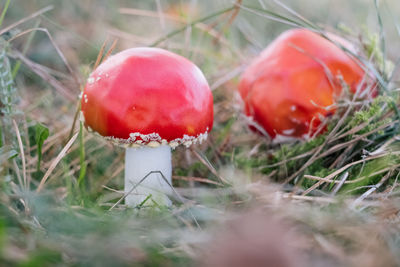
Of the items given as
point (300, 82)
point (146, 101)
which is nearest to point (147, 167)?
point (146, 101)

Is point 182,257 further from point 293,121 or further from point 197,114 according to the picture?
point 293,121

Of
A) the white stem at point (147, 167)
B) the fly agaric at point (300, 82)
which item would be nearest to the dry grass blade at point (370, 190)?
the fly agaric at point (300, 82)

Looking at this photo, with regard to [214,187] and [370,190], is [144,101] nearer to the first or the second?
[214,187]

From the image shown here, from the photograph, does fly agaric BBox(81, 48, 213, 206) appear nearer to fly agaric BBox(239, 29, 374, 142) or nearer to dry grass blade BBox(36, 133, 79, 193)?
dry grass blade BBox(36, 133, 79, 193)

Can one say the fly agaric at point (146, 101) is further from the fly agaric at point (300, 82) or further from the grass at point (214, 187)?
the fly agaric at point (300, 82)

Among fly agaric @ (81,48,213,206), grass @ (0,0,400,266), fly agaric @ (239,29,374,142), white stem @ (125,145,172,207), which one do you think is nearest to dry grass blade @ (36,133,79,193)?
grass @ (0,0,400,266)

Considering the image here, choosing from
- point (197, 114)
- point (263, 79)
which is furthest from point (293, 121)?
point (197, 114)
